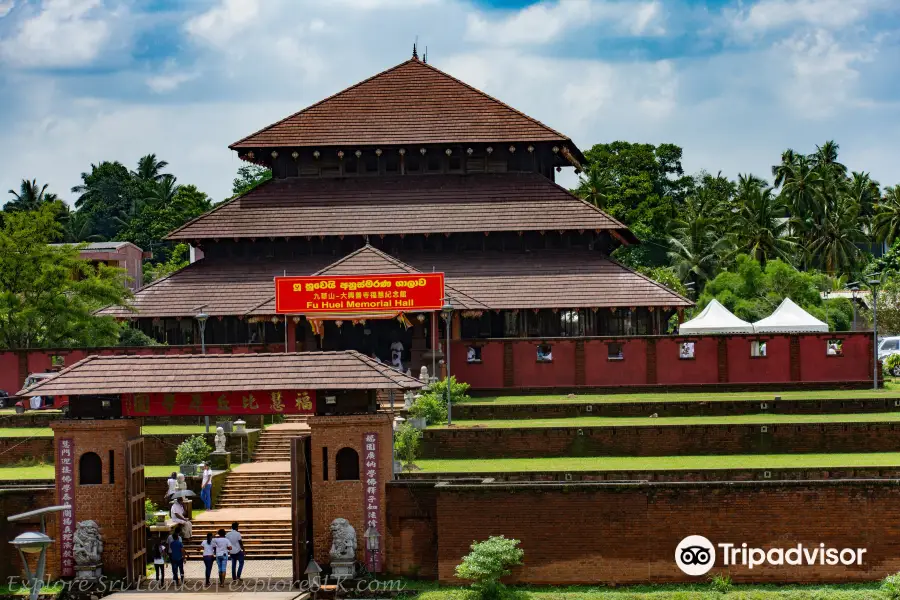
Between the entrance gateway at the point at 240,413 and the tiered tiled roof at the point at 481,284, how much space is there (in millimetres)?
18272

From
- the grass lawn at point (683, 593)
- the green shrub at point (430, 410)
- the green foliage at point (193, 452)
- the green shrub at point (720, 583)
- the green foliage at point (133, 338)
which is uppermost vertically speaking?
the green foliage at point (133, 338)

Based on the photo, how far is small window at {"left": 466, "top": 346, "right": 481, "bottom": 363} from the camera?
48906 mm

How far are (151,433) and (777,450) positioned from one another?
17503 mm

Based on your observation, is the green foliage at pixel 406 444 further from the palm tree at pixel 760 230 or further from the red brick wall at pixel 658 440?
the palm tree at pixel 760 230

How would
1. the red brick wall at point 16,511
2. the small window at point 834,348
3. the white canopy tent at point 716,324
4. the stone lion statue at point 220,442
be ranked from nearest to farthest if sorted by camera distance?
the red brick wall at point 16,511
the stone lion statue at point 220,442
the small window at point 834,348
the white canopy tent at point 716,324

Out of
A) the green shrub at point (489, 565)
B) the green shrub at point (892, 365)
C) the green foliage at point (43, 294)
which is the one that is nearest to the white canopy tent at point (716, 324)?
the green shrub at point (892, 365)

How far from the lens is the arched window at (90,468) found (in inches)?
1204

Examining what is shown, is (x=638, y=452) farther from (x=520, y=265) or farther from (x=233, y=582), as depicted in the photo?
(x=520, y=265)

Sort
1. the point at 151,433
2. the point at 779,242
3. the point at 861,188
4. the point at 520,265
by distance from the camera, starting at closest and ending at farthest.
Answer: the point at 151,433 < the point at 520,265 < the point at 779,242 < the point at 861,188

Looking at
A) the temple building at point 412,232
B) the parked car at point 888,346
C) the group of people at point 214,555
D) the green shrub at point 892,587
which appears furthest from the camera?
the parked car at point 888,346

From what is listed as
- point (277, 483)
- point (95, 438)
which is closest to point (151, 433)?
point (277, 483)

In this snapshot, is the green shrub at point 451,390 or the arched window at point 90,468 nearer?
the arched window at point 90,468

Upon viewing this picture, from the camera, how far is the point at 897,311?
7725cm

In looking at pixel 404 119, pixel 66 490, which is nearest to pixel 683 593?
pixel 66 490
